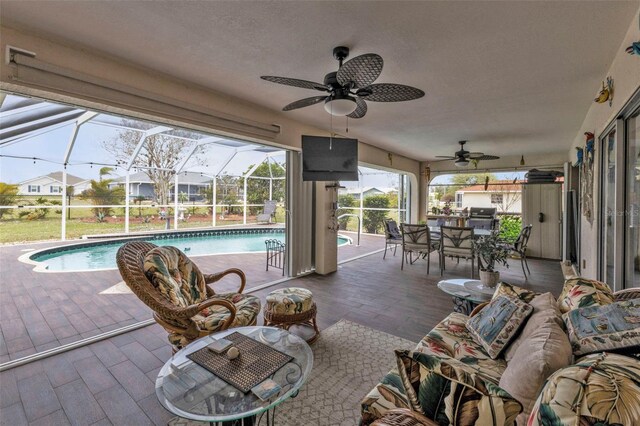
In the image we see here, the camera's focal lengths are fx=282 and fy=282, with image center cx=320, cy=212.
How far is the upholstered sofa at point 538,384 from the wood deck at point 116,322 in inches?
58.2

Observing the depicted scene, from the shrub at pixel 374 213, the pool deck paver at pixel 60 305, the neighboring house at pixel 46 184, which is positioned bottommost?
the pool deck paver at pixel 60 305

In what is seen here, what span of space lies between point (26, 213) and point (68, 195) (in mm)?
1034

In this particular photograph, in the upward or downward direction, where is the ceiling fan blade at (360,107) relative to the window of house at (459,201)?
upward

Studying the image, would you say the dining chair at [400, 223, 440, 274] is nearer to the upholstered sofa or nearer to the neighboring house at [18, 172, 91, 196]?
the upholstered sofa

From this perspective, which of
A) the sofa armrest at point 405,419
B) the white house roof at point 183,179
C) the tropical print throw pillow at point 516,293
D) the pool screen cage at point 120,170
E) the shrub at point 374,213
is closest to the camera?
the sofa armrest at point 405,419

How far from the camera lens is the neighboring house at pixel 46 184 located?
7.18 metres

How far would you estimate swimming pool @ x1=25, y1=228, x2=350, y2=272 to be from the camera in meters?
5.94

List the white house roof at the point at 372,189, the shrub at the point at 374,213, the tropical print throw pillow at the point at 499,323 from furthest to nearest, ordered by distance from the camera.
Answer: the white house roof at the point at 372,189 < the shrub at the point at 374,213 < the tropical print throw pillow at the point at 499,323

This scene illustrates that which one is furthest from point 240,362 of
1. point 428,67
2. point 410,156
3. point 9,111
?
point 410,156

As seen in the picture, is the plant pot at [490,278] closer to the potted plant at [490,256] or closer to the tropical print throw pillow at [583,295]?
the potted plant at [490,256]

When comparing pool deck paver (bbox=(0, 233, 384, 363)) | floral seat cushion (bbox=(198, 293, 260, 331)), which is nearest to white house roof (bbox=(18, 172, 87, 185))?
pool deck paver (bbox=(0, 233, 384, 363))

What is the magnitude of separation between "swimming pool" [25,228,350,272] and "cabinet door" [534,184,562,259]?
196 inches

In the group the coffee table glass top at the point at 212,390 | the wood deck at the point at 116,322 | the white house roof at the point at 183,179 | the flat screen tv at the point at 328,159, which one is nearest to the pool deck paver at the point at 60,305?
the wood deck at the point at 116,322

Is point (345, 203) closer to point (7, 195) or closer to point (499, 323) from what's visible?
point (499, 323)
